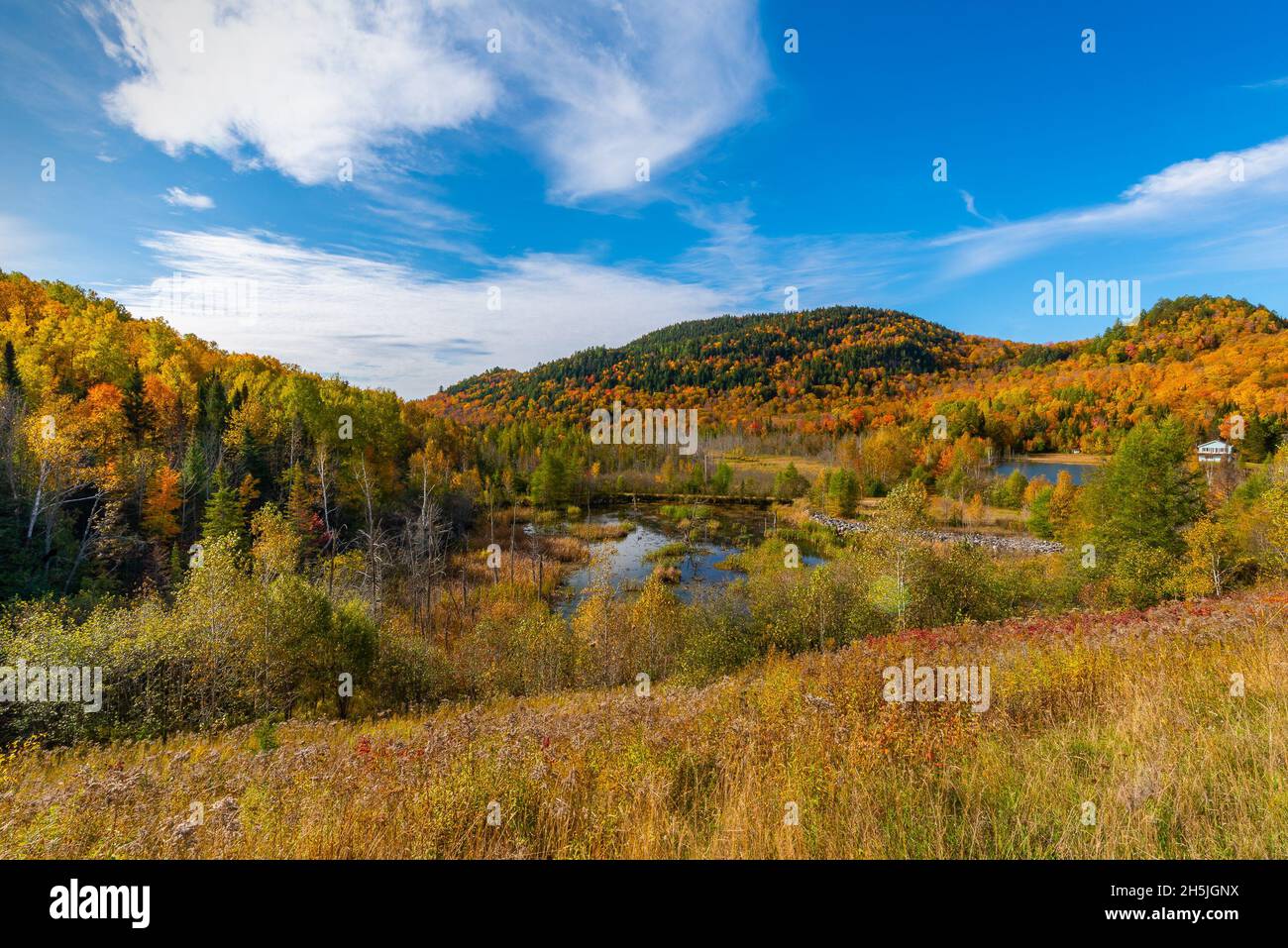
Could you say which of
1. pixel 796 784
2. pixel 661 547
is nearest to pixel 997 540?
pixel 661 547

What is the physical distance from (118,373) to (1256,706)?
6781 centimetres

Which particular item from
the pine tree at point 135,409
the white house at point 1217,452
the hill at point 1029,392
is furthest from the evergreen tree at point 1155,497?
the hill at point 1029,392

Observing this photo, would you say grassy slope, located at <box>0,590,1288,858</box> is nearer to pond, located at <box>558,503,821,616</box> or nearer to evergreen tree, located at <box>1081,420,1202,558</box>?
pond, located at <box>558,503,821,616</box>

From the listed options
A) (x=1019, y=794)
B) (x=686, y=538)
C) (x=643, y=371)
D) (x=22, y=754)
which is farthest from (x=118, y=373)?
(x=643, y=371)

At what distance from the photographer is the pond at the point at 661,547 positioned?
41875 mm

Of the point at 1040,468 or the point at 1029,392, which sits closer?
the point at 1040,468

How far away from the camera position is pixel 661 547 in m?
55.1

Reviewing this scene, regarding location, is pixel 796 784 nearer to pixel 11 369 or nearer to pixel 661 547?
pixel 661 547

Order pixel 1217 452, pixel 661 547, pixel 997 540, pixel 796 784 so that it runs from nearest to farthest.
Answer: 1. pixel 796 784
2. pixel 661 547
3. pixel 997 540
4. pixel 1217 452

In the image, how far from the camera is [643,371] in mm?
195375

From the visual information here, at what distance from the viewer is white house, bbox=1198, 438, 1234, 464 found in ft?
252

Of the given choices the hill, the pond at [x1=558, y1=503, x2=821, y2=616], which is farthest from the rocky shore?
the hill

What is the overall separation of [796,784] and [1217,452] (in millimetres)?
122388

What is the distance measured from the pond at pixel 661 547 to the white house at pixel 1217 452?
222ft
